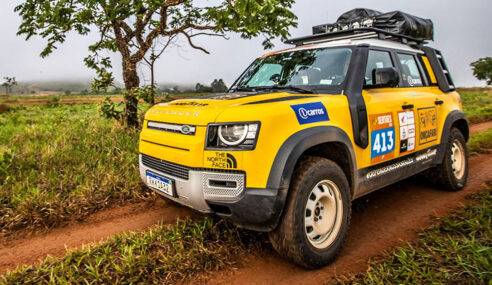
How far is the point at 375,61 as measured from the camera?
3.52 meters

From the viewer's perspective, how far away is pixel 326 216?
2.74 m

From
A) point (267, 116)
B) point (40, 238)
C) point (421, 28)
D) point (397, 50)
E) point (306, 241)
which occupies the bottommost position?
point (40, 238)

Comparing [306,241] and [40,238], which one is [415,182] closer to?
[306,241]

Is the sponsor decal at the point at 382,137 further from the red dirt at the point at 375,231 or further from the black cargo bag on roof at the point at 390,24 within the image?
the black cargo bag on roof at the point at 390,24

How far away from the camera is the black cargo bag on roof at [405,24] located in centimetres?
432

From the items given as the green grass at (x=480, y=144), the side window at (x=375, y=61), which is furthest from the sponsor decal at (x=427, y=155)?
the green grass at (x=480, y=144)

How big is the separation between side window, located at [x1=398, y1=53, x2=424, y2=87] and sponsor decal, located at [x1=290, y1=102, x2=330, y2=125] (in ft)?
5.63

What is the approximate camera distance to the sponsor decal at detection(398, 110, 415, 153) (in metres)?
3.47

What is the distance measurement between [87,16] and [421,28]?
551 cm

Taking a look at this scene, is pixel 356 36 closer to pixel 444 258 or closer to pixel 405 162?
pixel 405 162

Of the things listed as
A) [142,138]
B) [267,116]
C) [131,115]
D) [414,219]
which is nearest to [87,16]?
[131,115]

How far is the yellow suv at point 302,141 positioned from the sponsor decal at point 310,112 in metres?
0.01

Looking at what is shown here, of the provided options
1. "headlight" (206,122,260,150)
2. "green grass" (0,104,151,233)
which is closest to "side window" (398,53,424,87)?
"headlight" (206,122,260,150)

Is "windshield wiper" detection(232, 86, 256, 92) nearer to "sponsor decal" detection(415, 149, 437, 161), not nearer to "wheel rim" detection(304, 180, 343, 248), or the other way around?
"wheel rim" detection(304, 180, 343, 248)
